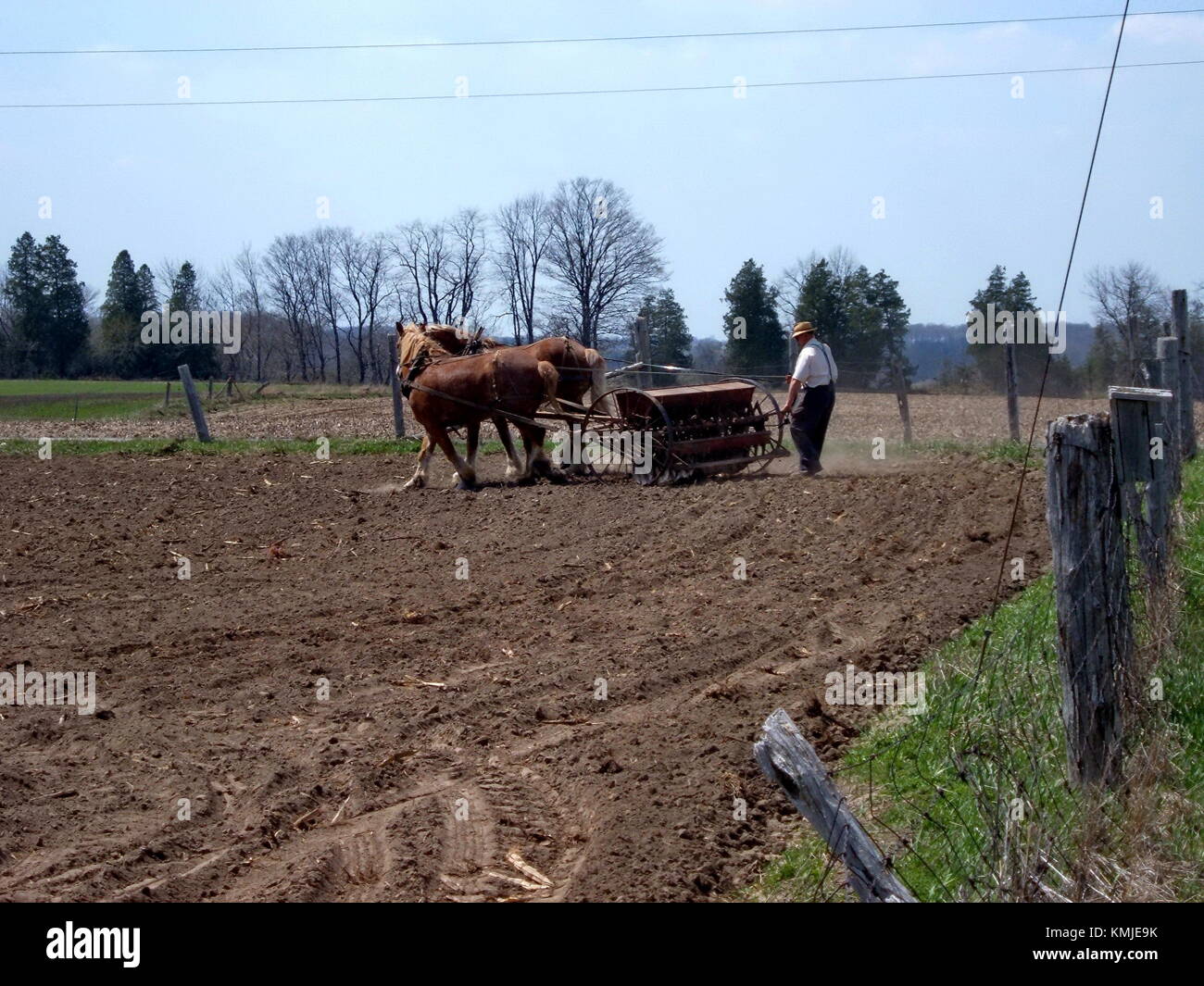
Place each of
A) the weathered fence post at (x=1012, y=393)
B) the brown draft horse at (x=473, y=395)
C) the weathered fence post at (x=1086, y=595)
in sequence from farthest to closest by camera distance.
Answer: the weathered fence post at (x=1012, y=393), the brown draft horse at (x=473, y=395), the weathered fence post at (x=1086, y=595)

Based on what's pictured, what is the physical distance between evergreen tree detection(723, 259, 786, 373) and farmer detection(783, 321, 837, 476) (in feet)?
45.1

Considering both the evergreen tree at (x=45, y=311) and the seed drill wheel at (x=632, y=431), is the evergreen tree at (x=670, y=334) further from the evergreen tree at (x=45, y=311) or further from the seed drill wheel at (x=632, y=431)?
the evergreen tree at (x=45, y=311)

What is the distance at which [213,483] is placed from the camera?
15047 millimetres

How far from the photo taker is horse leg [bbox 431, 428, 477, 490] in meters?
14.6

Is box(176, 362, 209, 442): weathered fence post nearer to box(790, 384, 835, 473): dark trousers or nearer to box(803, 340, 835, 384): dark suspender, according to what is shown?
box(790, 384, 835, 473): dark trousers

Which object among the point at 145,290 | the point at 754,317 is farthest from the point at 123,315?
the point at 754,317

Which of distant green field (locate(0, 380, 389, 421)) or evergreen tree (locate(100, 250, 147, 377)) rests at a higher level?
evergreen tree (locate(100, 250, 147, 377))

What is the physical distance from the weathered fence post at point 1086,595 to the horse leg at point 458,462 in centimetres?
1082

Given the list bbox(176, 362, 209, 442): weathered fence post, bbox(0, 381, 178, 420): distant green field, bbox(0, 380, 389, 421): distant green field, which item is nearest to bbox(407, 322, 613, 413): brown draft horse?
bbox(176, 362, 209, 442): weathered fence post

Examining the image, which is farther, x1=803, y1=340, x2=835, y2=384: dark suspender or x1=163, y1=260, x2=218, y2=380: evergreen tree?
x1=163, y1=260, x2=218, y2=380: evergreen tree

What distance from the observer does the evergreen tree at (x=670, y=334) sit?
24422 millimetres

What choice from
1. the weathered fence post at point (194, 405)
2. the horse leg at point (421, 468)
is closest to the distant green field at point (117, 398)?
the weathered fence post at point (194, 405)

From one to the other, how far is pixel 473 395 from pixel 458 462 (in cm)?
86

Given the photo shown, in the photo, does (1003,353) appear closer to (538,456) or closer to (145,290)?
(538,456)
